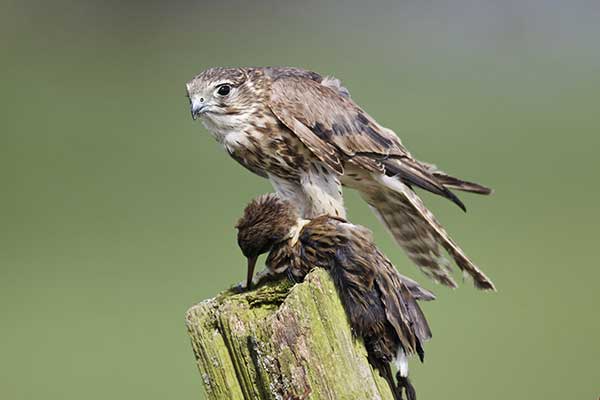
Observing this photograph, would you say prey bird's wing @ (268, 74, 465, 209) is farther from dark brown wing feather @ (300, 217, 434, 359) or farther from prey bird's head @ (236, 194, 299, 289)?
dark brown wing feather @ (300, 217, 434, 359)

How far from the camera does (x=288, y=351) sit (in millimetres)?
3311

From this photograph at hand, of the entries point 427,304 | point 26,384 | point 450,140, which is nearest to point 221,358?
point 26,384

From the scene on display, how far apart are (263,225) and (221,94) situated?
50.1 inches

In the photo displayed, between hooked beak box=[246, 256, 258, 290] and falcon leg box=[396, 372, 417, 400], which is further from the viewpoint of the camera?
hooked beak box=[246, 256, 258, 290]

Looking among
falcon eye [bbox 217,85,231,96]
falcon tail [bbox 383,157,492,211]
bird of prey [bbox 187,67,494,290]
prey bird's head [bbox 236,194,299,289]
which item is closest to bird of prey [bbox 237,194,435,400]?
prey bird's head [bbox 236,194,299,289]

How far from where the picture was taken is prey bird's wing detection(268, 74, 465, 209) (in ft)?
18.0

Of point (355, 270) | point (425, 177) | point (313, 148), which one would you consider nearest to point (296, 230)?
point (355, 270)

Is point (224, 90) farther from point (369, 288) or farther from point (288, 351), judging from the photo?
point (288, 351)

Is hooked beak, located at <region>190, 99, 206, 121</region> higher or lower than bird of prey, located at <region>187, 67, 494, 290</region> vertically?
higher

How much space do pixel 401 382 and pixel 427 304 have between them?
784 cm

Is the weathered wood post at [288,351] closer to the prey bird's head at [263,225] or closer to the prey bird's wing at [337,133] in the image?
the prey bird's head at [263,225]

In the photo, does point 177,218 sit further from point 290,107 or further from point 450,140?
point 290,107

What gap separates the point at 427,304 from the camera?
453 inches

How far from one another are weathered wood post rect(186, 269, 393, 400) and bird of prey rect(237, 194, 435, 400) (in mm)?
194
